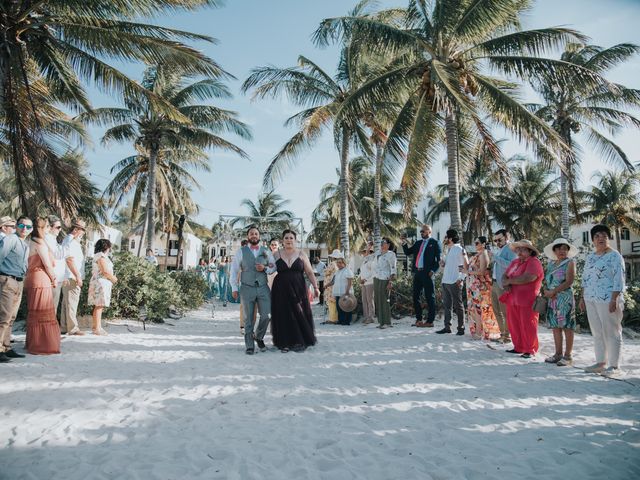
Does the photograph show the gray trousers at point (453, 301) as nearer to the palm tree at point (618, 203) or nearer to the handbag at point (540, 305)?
the handbag at point (540, 305)

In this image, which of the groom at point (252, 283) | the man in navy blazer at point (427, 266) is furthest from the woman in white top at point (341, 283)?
the groom at point (252, 283)

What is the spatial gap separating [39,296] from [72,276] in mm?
1495

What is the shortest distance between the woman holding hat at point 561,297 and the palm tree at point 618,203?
29.3 metres

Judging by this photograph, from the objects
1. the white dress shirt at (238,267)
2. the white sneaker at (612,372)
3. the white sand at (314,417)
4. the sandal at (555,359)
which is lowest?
the white sand at (314,417)

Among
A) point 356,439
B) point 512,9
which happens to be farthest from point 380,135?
point 356,439

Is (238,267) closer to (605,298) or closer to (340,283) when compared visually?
Answer: (340,283)

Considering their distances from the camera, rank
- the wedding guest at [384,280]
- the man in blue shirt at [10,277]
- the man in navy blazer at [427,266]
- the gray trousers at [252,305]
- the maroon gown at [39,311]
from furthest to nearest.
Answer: the wedding guest at [384,280], the man in navy blazer at [427,266], the gray trousers at [252,305], the maroon gown at [39,311], the man in blue shirt at [10,277]

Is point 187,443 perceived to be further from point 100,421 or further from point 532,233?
point 532,233

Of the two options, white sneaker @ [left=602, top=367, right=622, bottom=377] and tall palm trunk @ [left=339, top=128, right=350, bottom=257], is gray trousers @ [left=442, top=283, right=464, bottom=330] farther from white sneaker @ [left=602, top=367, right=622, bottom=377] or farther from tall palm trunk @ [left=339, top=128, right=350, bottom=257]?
tall palm trunk @ [left=339, top=128, right=350, bottom=257]

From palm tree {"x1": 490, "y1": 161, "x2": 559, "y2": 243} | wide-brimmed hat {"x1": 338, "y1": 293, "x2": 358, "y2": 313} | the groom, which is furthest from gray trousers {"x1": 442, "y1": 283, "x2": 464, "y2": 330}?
palm tree {"x1": 490, "y1": 161, "x2": 559, "y2": 243}

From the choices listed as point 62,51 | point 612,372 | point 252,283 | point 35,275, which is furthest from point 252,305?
point 62,51

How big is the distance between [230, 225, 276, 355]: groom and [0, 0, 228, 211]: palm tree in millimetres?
4186

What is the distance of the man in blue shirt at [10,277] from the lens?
534cm

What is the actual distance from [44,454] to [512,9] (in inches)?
472
